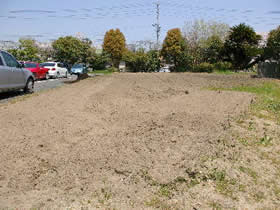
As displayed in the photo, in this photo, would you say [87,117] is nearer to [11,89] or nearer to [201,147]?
[201,147]

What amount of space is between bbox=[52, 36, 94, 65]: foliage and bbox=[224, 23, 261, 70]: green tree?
2390 cm

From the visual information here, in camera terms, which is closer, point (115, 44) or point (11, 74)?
point (11, 74)

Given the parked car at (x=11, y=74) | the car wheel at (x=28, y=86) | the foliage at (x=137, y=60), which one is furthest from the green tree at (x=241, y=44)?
the parked car at (x=11, y=74)

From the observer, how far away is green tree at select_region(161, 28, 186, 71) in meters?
31.4

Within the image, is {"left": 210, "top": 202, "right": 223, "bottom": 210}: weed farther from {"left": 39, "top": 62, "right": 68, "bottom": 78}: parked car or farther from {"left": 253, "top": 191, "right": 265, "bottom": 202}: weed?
{"left": 39, "top": 62, "right": 68, "bottom": 78}: parked car

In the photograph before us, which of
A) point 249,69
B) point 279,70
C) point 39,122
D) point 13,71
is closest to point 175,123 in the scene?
point 39,122

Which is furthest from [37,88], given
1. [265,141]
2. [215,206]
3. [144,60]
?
[144,60]

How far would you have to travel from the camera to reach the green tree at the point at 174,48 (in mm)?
31406

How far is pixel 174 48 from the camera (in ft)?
131

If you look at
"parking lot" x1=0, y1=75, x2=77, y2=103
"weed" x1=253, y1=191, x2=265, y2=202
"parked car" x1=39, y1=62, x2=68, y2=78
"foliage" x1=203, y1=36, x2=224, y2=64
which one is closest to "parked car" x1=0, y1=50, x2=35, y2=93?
"parking lot" x1=0, y1=75, x2=77, y2=103

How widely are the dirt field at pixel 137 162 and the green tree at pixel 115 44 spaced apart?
162 ft

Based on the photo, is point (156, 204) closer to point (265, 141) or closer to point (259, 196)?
point (259, 196)

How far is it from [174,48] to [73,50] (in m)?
16.2

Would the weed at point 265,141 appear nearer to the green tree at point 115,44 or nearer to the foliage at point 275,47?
the foliage at point 275,47
